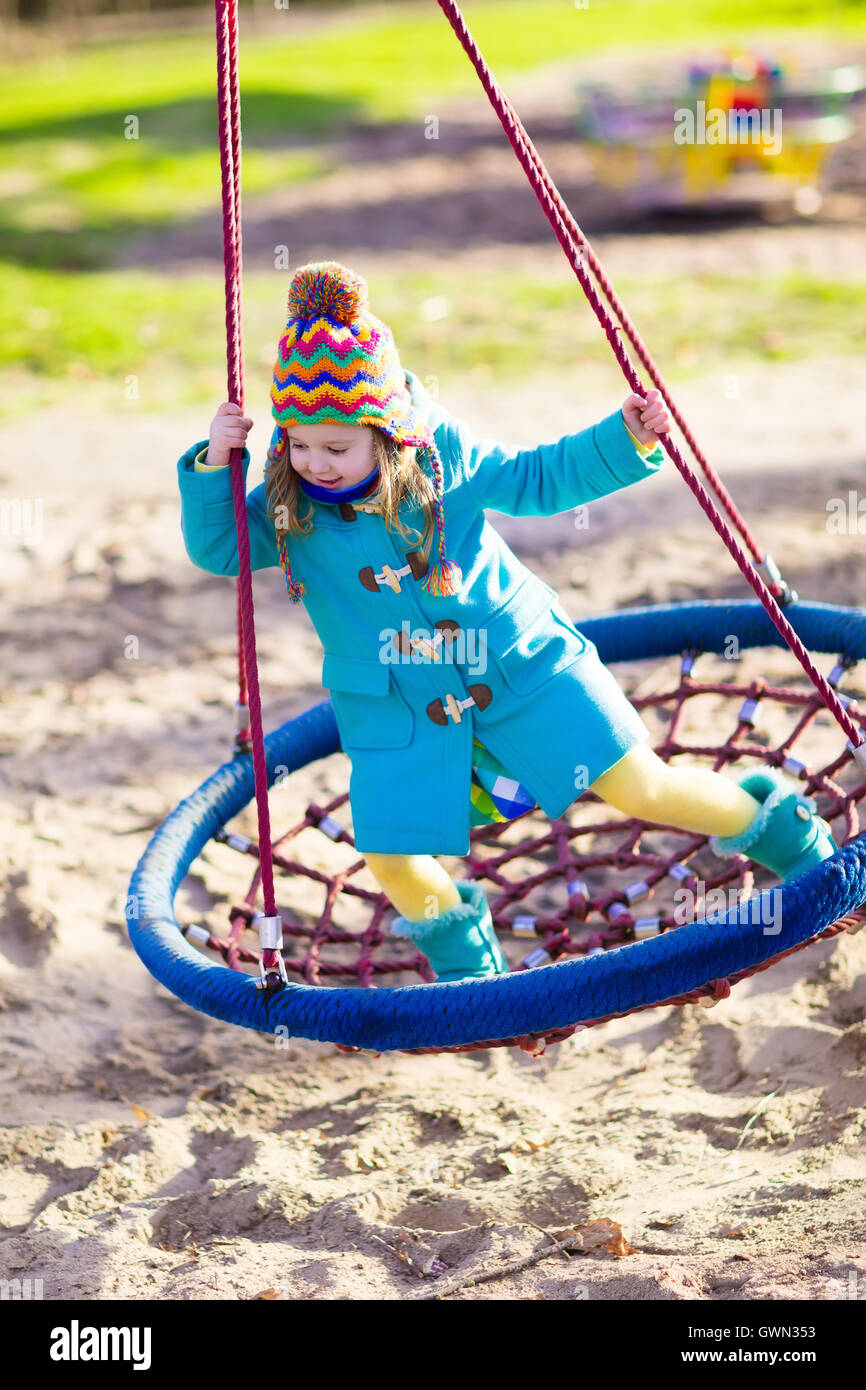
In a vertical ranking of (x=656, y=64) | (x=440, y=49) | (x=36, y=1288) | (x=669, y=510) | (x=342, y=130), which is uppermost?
(x=440, y=49)

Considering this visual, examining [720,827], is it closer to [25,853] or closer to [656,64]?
[25,853]

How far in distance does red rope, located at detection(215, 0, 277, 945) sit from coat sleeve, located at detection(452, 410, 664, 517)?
0.38 meters

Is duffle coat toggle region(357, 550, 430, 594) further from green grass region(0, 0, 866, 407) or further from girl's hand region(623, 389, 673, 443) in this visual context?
green grass region(0, 0, 866, 407)

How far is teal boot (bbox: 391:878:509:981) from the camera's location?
256 cm

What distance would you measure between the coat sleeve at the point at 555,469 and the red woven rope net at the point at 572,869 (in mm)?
756

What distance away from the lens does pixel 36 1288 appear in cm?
231

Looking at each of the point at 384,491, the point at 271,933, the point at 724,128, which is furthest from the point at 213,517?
the point at 724,128

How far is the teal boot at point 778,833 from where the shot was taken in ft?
8.67

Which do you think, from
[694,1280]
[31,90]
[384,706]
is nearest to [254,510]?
[384,706]

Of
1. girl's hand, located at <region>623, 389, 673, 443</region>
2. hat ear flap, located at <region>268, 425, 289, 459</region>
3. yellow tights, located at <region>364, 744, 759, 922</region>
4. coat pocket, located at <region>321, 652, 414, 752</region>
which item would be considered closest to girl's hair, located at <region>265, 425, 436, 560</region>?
hat ear flap, located at <region>268, 425, 289, 459</region>

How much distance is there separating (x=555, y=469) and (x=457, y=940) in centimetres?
82

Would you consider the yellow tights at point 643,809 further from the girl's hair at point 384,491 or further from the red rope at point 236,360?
the girl's hair at point 384,491

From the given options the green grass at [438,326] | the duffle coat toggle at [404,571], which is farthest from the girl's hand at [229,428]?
the green grass at [438,326]

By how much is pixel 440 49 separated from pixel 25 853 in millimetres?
15115
